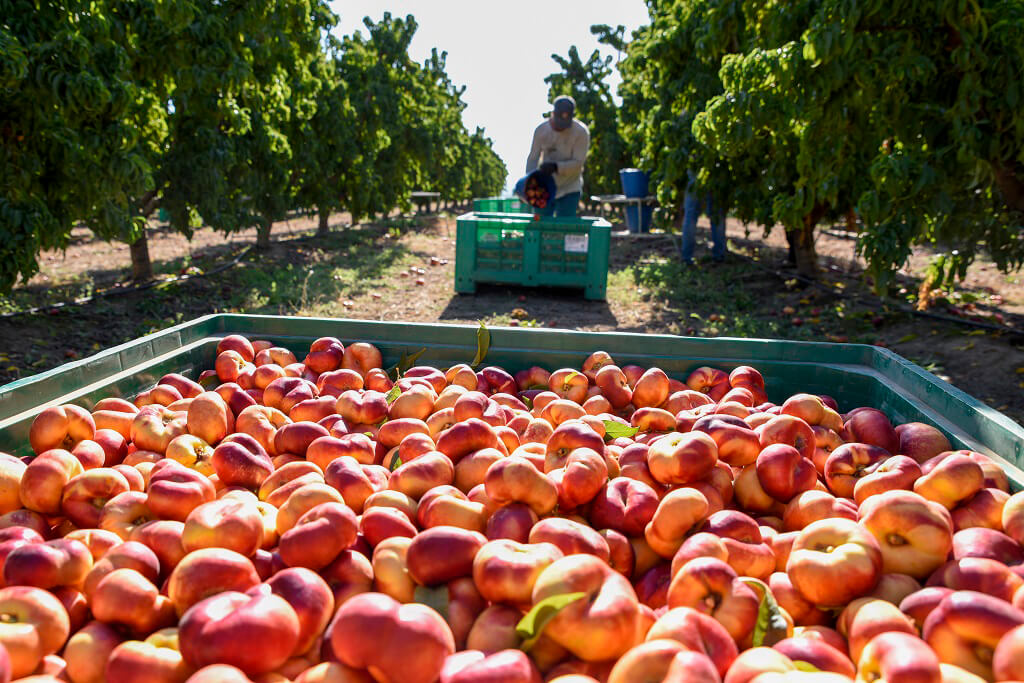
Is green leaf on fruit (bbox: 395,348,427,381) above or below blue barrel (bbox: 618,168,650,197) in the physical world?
below

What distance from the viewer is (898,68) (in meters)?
5.29

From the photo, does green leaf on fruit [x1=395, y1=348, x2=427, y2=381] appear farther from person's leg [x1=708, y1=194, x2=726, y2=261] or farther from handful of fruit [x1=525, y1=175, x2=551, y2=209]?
person's leg [x1=708, y1=194, x2=726, y2=261]

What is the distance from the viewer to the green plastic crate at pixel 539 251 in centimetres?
959

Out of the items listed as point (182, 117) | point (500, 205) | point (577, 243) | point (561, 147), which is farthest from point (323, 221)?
point (577, 243)

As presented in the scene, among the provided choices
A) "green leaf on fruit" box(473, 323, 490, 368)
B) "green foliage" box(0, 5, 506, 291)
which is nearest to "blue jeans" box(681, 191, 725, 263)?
"green foliage" box(0, 5, 506, 291)

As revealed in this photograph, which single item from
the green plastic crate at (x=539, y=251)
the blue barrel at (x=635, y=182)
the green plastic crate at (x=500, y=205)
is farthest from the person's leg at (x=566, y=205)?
the blue barrel at (x=635, y=182)

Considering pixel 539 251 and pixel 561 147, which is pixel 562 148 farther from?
pixel 539 251

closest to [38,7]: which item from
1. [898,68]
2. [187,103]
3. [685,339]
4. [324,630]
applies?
[187,103]

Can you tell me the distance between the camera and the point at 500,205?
51.1ft

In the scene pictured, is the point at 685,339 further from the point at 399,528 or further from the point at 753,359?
the point at 399,528

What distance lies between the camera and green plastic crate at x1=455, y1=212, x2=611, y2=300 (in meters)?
9.59

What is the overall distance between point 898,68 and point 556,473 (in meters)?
4.88

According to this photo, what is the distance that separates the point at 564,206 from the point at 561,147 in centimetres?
96

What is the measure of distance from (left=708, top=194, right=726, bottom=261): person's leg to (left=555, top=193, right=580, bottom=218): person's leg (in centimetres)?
278
